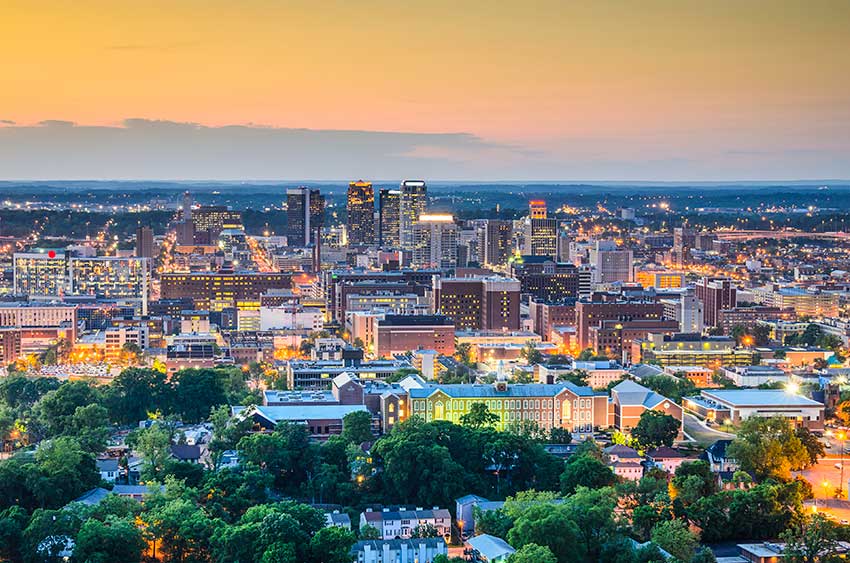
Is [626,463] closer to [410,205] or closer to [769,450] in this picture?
[769,450]

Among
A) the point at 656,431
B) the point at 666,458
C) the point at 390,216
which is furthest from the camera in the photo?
the point at 390,216

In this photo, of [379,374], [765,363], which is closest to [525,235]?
[765,363]

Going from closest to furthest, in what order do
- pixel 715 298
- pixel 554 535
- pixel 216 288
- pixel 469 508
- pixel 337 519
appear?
pixel 554 535
pixel 337 519
pixel 469 508
pixel 715 298
pixel 216 288

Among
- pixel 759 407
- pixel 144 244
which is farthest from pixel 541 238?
pixel 759 407

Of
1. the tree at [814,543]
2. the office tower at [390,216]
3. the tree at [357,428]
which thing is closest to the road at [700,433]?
the tree at [357,428]

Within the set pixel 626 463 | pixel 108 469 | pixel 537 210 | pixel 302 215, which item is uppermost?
pixel 537 210
